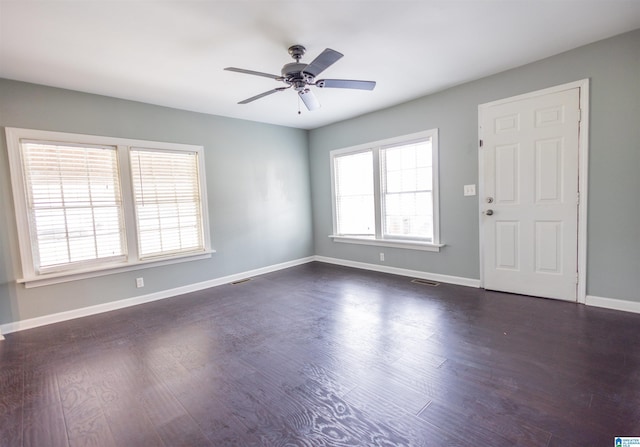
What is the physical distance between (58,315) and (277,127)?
165 inches

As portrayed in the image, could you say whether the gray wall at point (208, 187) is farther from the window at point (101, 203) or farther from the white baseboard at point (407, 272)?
the white baseboard at point (407, 272)

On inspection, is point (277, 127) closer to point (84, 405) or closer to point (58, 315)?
point (58, 315)

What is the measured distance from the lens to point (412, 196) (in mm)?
4629

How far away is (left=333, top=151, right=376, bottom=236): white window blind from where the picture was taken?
524 cm

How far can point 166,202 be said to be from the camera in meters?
4.27

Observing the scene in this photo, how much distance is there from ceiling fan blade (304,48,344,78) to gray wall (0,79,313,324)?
2681mm

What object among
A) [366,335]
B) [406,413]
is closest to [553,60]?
[366,335]

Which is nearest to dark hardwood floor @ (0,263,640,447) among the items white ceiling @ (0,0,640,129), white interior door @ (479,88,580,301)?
white interior door @ (479,88,580,301)

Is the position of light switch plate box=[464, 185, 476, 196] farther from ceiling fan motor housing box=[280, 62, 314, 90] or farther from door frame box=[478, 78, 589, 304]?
ceiling fan motor housing box=[280, 62, 314, 90]

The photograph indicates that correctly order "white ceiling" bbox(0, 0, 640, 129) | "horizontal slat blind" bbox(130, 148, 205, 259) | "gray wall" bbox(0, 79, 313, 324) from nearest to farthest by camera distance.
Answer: "white ceiling" bbox(0, 0, 640, 129) < "gray wall" bbox(0, 79, 313, 324) < "horizontal slat blind" bbox(130, 148, 205, 259)

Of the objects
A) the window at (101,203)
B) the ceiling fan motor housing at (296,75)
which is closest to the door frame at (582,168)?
the ceiling fan motor housing at (296,75)

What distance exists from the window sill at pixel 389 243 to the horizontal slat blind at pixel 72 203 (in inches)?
A: 137

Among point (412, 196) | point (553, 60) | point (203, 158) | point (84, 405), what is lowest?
point (84, 405)

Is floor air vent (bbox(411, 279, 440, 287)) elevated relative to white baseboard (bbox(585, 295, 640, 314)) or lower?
lower
